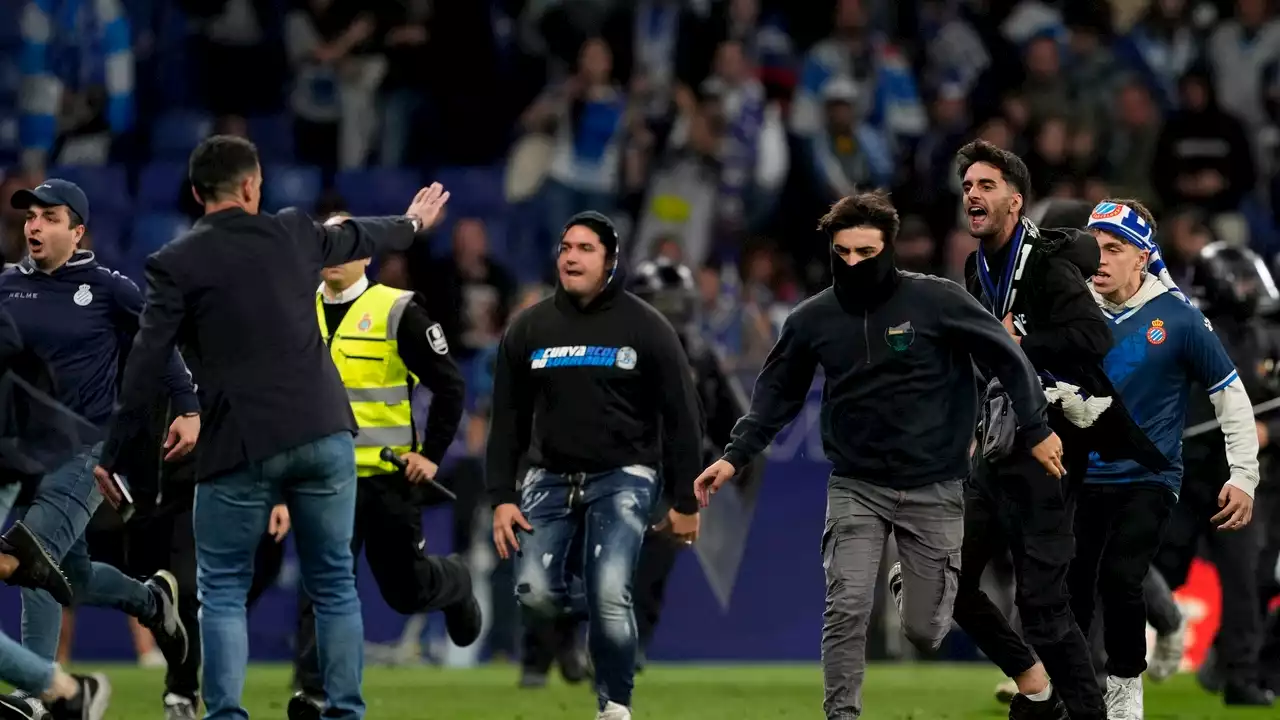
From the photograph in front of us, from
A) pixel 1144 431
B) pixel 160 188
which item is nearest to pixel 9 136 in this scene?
pixel 160 188

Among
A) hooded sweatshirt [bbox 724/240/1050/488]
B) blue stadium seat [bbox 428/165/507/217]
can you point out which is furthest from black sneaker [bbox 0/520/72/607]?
blue stadium seat [bbox 428/165/507/217]

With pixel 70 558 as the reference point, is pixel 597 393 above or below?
above

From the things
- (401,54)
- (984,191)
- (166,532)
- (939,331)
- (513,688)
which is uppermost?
(401,54)

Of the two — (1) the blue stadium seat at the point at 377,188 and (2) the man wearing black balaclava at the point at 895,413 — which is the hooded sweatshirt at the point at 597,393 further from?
(1) the blue stadium seat at the point at 377,188

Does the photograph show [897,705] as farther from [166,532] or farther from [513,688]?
[166,532]

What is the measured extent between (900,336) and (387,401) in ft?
10.4

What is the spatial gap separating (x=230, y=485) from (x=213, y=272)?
87 cm

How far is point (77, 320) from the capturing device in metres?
10.3

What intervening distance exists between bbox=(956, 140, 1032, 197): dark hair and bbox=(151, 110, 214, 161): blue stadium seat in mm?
12499

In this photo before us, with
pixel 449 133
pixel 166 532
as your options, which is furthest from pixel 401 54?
pixel 166 532

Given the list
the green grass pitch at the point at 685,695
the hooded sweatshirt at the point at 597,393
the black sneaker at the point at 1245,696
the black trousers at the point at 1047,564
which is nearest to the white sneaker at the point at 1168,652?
the green grass pitch at the point at 685,695

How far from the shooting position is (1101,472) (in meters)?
9.98

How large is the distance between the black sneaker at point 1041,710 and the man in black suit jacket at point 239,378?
326cm

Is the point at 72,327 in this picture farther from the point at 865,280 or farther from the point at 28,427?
the point at 865,280
